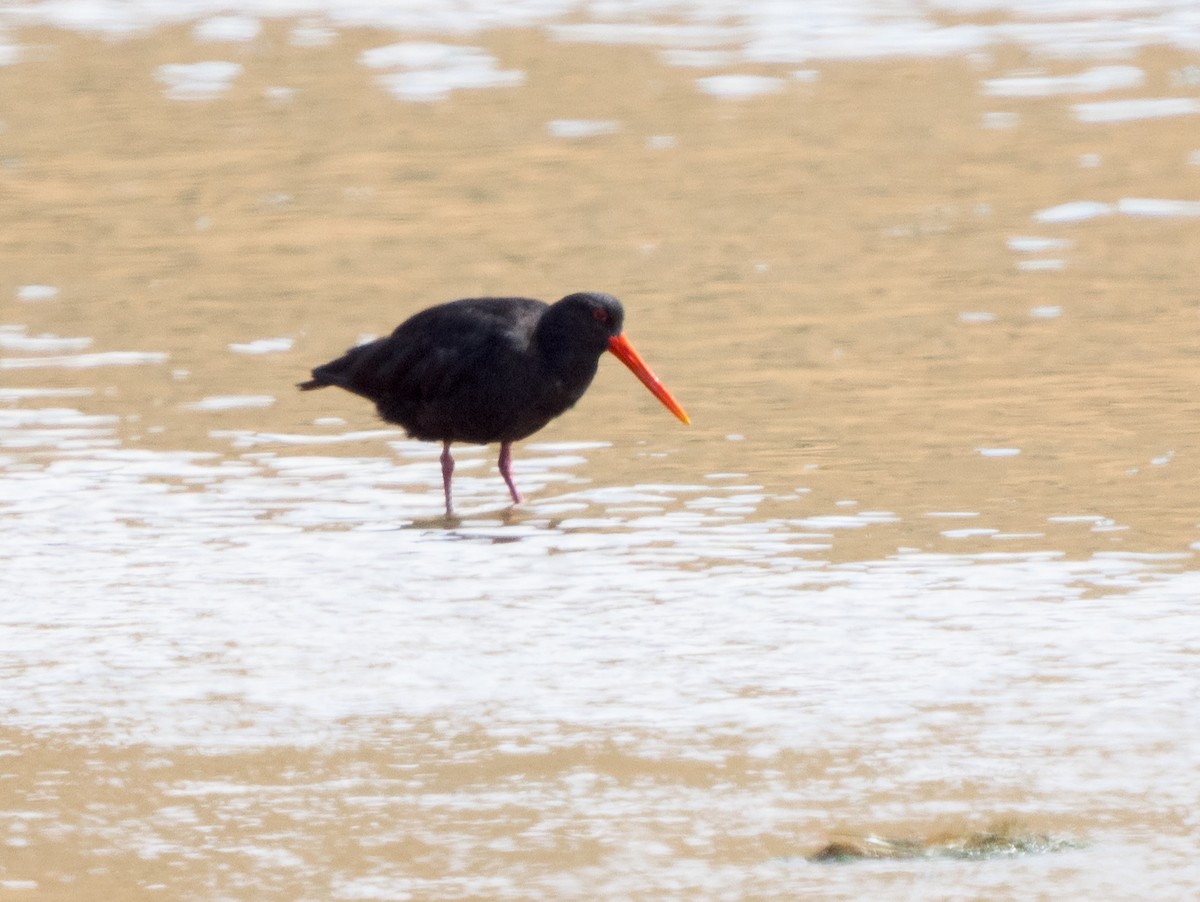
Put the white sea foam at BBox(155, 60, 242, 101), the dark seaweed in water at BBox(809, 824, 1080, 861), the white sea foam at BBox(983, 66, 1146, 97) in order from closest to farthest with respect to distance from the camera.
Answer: the dark seaweed in water at BBox(809, 824, 1080, 861), the white sea foam at BBox(983, 66, 1146, 97), the white sea foam at BBox(155, 60, 242, 101)

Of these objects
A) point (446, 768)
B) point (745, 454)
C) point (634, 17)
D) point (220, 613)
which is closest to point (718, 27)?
point (634, 17)

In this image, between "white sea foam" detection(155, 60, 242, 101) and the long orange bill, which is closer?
the long orange bill

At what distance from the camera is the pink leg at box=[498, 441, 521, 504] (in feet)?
22.8

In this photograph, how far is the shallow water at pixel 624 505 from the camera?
4355mm

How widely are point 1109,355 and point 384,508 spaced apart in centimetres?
276

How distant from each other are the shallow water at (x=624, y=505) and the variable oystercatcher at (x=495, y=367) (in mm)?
220

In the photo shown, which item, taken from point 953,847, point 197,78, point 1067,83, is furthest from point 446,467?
point 197,78

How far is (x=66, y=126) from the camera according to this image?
13.6 meters

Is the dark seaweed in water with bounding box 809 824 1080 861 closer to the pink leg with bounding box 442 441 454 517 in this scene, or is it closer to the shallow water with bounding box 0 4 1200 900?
the shallow water with bounding box 0 4 1200 900

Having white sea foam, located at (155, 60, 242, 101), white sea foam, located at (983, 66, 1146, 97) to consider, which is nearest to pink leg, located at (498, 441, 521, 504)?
white sea foam, located at (983, 66, 1146, 97)

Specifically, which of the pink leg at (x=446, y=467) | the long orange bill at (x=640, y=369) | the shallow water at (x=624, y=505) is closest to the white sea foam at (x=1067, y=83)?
the shallow water at (x=624, y=505)

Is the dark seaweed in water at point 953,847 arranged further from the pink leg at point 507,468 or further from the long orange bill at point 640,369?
the long orange bill at point 640,369

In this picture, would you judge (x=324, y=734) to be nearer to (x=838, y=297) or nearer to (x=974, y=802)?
(x=974, y=802)

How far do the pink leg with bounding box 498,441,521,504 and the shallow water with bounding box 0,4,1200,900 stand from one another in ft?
0.21
